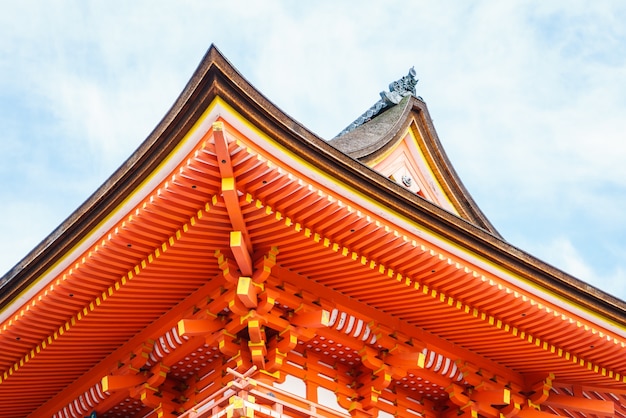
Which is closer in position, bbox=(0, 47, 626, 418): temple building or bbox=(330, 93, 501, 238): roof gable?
bbox=(0, 47, 626, 418): temple building

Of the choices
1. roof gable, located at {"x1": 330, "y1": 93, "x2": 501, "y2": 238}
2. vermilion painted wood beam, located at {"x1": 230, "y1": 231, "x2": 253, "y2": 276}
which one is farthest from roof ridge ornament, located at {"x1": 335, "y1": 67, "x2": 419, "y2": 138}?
vermilion painted wood beam, located at {"x1": 230, "y1": 231, "x2": 253, "y2": 276}

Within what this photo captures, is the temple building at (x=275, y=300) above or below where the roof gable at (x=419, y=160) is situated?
below

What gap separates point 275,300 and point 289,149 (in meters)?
2.06

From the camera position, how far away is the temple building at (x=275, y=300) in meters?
9.34

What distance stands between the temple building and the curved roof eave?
24 mm

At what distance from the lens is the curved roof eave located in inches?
350

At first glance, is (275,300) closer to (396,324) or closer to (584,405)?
(396,324)

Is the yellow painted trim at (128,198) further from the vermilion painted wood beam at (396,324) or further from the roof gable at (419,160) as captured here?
the roof gable at (419,160)

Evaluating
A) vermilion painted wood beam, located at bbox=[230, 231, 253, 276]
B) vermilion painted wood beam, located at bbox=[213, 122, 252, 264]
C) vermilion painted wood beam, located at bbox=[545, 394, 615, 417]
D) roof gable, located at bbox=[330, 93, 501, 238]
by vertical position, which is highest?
roof gable, located at bbox=[330, 93, 501, 238]

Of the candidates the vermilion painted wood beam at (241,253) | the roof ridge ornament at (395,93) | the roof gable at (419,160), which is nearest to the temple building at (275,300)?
the vermilion painted wood beam at (241,253)

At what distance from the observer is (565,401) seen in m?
12.6

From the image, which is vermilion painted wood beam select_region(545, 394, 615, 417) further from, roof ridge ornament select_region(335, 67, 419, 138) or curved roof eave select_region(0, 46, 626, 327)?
roof ridge ornament select_region(335, 67, 419, 138)

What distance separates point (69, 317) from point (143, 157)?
2911mm

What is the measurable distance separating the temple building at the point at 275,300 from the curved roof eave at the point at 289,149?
0.02m
